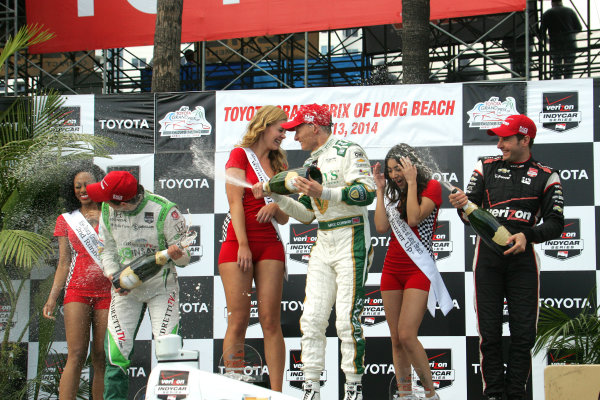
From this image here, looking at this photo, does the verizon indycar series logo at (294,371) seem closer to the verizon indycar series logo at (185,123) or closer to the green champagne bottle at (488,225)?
the verizon indycar series logo at (185,123)

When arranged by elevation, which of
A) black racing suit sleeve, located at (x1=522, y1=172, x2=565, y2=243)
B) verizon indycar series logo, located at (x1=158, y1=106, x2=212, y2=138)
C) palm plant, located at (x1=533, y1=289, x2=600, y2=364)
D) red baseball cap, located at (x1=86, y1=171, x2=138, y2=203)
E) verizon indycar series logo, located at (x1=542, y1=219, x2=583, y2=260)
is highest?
verizon indycar series logo, located at (x1=158, y1=106, x2=212, y2=138)

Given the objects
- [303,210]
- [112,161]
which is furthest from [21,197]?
[303,210]

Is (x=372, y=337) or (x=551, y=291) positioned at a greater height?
(x=551, y=291)

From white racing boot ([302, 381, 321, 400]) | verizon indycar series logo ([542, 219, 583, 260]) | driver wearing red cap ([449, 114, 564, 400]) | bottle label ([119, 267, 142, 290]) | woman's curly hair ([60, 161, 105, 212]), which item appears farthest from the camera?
verizon indycar series logo ([542, 219, 583, 260])

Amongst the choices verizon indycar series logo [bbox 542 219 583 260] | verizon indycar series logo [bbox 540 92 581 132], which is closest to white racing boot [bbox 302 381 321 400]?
verizon indycar series logo [bbox 542 219 583 260]

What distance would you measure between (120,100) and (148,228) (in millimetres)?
2037

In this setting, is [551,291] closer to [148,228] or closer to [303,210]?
[303,210]

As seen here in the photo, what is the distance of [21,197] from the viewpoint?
19.1ft

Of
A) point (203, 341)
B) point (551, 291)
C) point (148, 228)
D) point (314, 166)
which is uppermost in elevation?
point (314, 166)

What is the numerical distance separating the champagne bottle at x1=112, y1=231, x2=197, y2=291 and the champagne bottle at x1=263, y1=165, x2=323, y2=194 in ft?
2.18

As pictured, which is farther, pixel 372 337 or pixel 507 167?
pixel 372 337

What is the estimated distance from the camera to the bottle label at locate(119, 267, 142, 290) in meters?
4.36

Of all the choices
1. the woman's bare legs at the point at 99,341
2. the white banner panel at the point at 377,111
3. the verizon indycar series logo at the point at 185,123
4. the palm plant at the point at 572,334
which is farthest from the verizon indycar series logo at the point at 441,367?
the verizon indycar series logo at the point at 185,123

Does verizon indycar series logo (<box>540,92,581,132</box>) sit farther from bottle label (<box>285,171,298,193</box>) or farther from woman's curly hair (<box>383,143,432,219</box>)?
bottle label (<box>285,171,298,193</box>)
